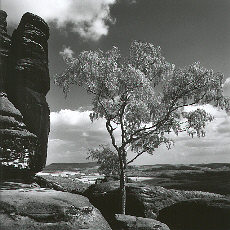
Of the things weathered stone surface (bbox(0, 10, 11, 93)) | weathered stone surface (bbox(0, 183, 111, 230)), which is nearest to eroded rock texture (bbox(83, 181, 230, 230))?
weathered stone surface (bbox(0, 183, 111, 230))

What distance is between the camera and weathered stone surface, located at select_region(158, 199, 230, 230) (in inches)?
680

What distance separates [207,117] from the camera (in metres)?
24.5

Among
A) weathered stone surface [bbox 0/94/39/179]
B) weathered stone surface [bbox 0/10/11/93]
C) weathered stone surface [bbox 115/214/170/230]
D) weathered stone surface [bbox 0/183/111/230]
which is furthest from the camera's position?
weathered stone surface [bbox 0/10/11/93]

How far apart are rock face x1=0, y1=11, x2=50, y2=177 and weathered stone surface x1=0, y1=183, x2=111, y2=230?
16.5ft

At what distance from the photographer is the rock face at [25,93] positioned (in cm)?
1830

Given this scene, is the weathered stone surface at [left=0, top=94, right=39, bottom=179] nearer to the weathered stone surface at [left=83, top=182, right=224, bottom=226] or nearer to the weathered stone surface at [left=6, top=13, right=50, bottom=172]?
the weathered stone surface at [left=6, top=13, right=50, bottom=172]

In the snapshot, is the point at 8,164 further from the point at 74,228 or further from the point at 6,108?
the point at 74,228

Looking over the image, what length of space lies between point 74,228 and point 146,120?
51.1 ft

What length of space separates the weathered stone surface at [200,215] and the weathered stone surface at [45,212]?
807 cm

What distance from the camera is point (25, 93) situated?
2148 centimetres

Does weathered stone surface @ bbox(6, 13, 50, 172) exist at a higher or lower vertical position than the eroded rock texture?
higher

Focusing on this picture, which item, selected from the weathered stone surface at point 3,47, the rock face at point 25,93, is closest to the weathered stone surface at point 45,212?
the rock face at point 25,93

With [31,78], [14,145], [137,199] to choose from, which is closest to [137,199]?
[137,199]

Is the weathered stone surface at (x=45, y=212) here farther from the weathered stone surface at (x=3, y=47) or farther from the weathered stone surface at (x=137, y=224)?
the weathered stone surface at (x=3, y=47)
